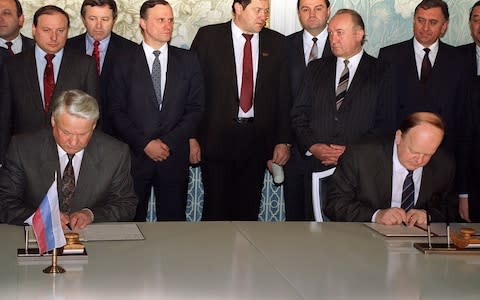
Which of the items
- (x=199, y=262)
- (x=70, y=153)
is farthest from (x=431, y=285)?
(x=70, y=153)

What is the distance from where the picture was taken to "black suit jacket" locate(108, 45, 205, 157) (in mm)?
6539

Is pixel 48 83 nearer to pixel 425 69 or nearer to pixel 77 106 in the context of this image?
pixel 77 106

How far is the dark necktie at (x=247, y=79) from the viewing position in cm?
679

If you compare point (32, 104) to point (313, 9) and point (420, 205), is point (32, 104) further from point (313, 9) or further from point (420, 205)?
point (420, 205)

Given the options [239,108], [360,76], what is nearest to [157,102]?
[239,108]

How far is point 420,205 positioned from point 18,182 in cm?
230

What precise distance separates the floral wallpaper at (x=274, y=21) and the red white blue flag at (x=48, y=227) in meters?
4.21

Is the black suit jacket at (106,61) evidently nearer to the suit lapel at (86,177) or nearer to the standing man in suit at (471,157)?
the suit lapel at (86,177)

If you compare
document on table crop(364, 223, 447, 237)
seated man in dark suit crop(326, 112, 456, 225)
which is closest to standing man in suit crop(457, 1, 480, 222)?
seated man in dark suit crop(326, 112, 456, 225)

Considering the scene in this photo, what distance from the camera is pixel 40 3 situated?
7.62 metres

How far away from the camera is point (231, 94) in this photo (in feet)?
22.1

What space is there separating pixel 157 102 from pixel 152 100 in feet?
0.14

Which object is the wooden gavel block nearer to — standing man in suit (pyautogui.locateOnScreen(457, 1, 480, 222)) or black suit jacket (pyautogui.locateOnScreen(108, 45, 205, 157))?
standing man in suit (pyautogui.locateOnScreen(457, 1, 480, 222))

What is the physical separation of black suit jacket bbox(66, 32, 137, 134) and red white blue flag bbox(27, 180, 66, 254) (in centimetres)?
280
